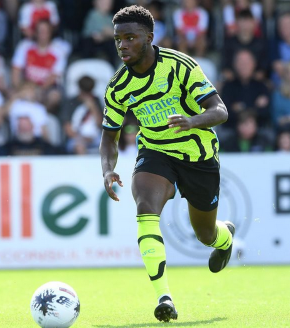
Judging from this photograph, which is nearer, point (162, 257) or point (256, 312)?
point (162, 257)

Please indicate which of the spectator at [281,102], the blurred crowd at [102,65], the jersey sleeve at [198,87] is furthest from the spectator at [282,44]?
the jersey sleeve at [198,87]

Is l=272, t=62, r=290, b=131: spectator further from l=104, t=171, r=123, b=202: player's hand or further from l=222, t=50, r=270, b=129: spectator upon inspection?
l=104, t=171, r=123, b=202: player's hand

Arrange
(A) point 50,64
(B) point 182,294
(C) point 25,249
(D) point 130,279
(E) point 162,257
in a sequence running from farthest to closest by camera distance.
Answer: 1. (A) point 50,64
2. (C) point 25,249
3. (D) point 130,279
4. (B) point 182,294
5. (E) point 162,257

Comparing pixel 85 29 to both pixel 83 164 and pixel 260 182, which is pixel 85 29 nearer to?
pixel 83 164

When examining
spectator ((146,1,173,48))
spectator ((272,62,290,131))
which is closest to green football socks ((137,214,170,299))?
spectator ((272,62,290,131))

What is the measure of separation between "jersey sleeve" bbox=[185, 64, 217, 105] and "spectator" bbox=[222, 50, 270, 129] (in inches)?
290

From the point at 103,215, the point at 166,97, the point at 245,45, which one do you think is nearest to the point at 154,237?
the point at 166,97

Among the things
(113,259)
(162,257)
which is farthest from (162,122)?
(113,259)

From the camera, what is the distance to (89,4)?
15.7 metres

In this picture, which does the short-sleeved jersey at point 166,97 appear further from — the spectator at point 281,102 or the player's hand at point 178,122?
the spectator at point 281,102

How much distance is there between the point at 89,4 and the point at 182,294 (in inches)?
340

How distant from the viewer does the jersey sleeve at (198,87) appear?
651cm

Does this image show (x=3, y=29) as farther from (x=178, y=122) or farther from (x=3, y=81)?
(x=178, y=122)

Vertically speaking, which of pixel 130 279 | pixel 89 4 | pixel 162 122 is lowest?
pixel 130 279
